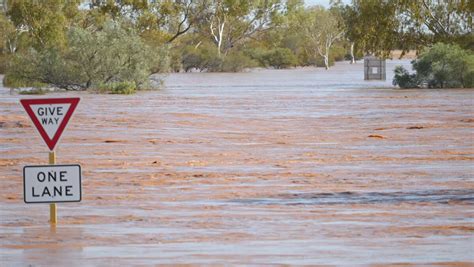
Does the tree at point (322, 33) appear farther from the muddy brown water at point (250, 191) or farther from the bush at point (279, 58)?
the muddy brown water at point (250, 191)

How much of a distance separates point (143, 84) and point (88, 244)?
49281 millimetres

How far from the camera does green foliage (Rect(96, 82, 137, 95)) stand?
5581cm

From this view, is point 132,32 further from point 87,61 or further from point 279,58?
point 279,58

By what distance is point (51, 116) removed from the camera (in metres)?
12.8

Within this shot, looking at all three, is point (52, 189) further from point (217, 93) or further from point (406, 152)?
point (217, 93)

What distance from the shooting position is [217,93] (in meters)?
57.8

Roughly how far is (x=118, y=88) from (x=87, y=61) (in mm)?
2391

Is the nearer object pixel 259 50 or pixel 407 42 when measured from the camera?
pixel 407 42

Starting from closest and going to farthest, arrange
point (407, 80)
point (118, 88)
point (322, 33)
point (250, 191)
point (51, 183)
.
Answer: point (51, 183) < point (250, 191) < point (118, 88) < point (407, 80) < point (322, 33)

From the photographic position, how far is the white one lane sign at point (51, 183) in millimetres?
12398

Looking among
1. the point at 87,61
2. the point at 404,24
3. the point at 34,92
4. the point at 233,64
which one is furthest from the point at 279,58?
the point at 34,92

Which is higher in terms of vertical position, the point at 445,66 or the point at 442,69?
the point at 445,66

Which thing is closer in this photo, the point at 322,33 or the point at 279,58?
the point at 279,58

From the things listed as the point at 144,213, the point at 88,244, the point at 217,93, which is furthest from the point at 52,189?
the point at 217,93
